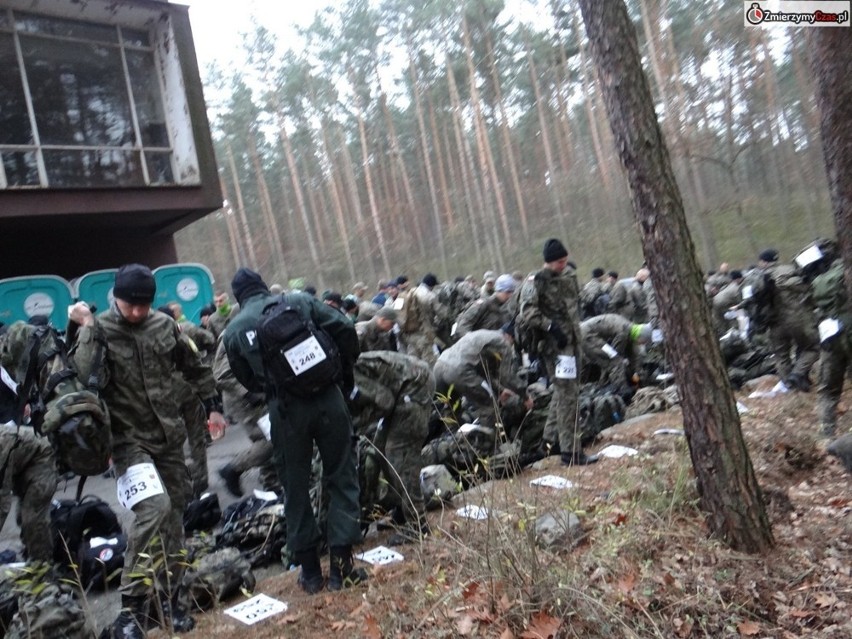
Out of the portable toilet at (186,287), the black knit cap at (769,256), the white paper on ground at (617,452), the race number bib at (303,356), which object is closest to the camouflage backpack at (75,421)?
the race number bib at (303,356)

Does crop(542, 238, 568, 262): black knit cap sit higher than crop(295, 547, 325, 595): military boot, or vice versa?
crop(542, 238, 568, 262): black knit cap

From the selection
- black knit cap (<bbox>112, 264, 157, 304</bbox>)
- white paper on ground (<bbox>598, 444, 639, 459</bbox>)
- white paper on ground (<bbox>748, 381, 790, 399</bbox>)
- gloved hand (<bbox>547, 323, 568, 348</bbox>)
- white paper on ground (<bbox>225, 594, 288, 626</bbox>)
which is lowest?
white paper on ground (<bbox>748, 381, 790, 399</bbox>)

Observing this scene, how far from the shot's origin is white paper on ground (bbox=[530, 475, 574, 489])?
5232 millimetres

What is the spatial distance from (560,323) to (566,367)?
431 mm

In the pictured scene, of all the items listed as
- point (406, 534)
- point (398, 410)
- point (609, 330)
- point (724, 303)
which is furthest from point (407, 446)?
point (724, 303)

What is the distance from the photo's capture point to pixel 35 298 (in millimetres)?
11992

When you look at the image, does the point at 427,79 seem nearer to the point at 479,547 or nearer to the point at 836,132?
the point at 836,132

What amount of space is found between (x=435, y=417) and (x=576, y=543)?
2.96 m

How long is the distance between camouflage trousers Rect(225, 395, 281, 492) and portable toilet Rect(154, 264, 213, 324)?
24.6ft

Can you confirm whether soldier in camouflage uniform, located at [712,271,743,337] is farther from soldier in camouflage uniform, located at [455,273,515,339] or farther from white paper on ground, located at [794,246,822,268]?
white paper on ground, located at [794,246,822,268]

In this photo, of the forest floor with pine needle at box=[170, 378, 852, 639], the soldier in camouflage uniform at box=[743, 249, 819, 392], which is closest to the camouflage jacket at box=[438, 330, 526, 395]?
the forest floor with pine needle at box=[170, 378, 852, 639]

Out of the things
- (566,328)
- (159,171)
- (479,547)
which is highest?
(159,171)

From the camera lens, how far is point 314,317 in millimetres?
4055

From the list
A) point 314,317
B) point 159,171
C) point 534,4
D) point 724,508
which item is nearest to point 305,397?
point 314,317
